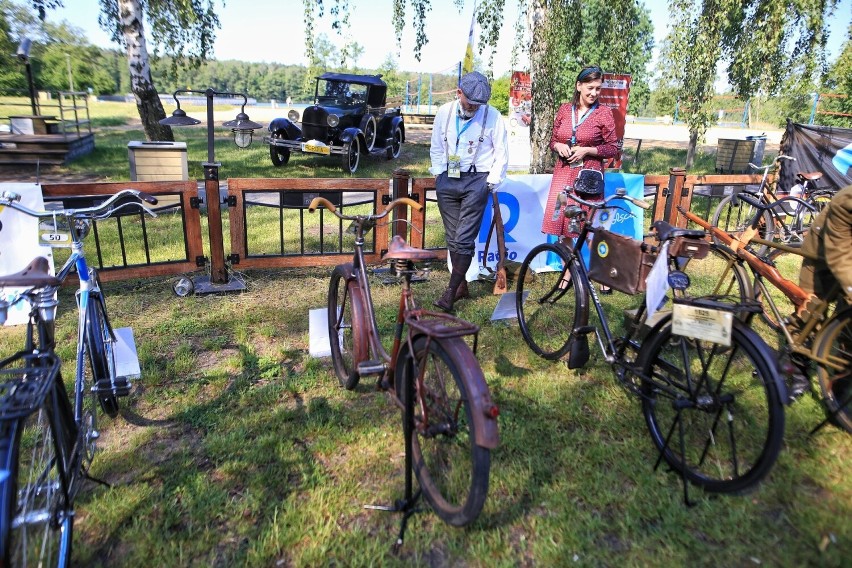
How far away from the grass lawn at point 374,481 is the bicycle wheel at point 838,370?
0.43ft

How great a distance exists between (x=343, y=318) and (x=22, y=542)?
6.96ft

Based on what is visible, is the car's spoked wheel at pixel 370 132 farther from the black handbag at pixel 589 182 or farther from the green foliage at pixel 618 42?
the black handbag at pixel 589 182

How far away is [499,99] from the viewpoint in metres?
38.4

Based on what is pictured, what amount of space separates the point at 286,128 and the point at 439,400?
40.9 feet

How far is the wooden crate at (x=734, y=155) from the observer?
48.1 ft

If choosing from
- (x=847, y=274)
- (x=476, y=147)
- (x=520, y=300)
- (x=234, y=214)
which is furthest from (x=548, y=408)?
(x=234, y=214)

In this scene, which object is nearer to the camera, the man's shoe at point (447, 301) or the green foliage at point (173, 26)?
the man's shoe at point (447, 301)

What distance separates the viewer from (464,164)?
4.66 m

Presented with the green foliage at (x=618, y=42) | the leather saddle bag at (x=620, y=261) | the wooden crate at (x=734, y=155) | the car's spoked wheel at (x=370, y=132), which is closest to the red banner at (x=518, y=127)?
the green foliage at (x=618, y=42)

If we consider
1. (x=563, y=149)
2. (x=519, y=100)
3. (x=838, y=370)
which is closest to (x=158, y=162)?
(x=563, y=149)

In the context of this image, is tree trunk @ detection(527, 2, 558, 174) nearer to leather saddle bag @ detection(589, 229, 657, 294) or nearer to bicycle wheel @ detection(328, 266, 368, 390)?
leather saddle bag @ detection(589, 229, 657, 294)

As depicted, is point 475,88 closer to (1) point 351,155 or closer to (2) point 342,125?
(1) point 351,155

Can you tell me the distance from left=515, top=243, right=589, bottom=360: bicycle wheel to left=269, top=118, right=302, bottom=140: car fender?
10520mm

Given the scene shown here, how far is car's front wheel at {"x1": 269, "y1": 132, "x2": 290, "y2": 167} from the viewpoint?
13.4 meters
